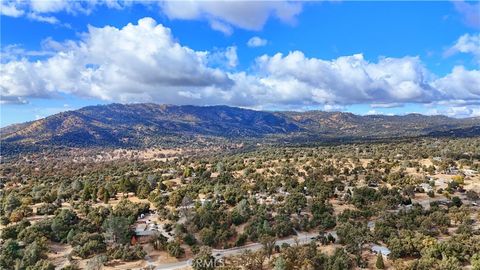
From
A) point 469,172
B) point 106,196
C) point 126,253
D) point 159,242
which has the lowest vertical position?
point 126,253

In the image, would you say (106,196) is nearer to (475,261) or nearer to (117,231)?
(117,231)

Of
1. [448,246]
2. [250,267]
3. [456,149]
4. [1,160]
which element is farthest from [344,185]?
[1,160]

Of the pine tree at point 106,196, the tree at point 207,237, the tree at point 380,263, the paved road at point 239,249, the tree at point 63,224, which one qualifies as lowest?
the paved road at point 239,249

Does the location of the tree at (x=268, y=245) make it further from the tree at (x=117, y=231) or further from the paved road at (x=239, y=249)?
the tree at (x=117, y=231)

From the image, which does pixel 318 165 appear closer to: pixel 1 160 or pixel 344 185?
pixel 344 185

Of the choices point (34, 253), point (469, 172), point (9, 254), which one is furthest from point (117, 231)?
point (469, 172)

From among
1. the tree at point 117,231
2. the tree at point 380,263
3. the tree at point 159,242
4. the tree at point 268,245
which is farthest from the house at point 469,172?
the tree at point 117,231

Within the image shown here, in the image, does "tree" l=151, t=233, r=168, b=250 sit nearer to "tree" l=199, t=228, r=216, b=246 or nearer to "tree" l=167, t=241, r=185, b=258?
"tree" l=167, t=241, r=185, b=258

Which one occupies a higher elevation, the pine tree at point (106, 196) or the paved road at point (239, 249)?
the pine tree at point (106, 196)
